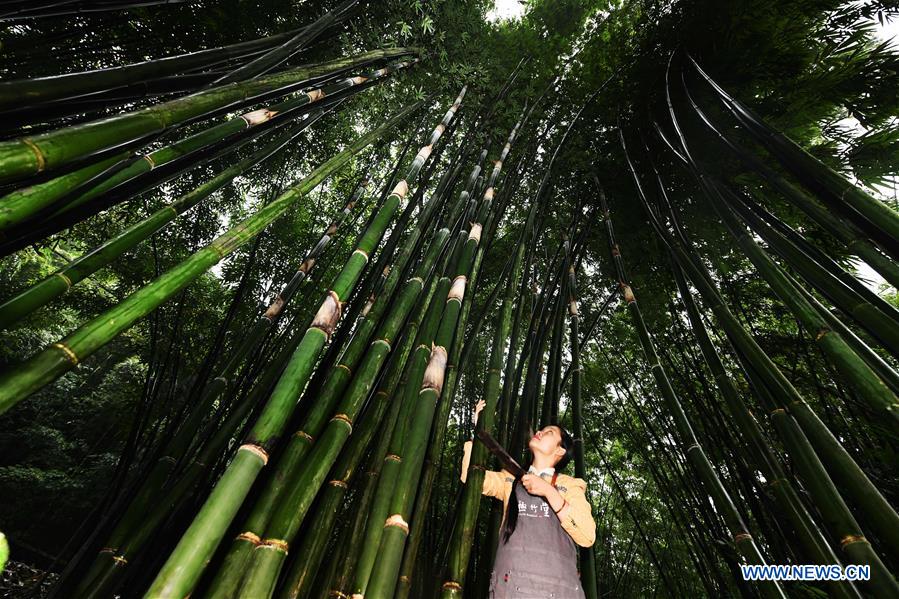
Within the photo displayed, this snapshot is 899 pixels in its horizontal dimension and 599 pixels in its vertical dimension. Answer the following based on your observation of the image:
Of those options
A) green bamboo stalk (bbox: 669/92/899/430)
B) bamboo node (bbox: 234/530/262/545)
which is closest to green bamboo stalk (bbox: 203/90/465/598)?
bamboo node (bbox: 234/530/262/545)

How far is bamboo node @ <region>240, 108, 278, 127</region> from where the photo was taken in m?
1.74

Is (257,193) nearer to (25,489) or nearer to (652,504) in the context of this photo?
(652,504)

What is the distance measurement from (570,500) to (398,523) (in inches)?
33.8

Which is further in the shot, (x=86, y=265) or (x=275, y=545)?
(x=86, y=265)

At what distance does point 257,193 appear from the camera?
4.55 m

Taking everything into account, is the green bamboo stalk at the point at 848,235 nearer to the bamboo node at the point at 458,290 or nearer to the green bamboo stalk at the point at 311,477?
the bamboo node at the point at 458,290

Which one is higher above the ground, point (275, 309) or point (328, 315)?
point (275, 309)

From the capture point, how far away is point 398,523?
3.00 ft

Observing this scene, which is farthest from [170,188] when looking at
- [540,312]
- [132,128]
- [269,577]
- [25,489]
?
[25,489]

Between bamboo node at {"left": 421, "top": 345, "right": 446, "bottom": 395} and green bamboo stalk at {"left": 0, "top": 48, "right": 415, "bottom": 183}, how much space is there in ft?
3.29

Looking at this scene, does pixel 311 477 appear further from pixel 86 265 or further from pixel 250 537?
pixel 86 265

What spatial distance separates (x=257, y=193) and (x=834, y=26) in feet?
16.5

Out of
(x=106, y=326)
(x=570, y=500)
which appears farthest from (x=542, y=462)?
(x=106, y=326)

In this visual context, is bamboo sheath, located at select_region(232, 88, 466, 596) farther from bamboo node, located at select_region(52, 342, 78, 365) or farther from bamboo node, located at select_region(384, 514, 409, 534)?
bamboo node, located at select_region(52, 342, 78, 365)
